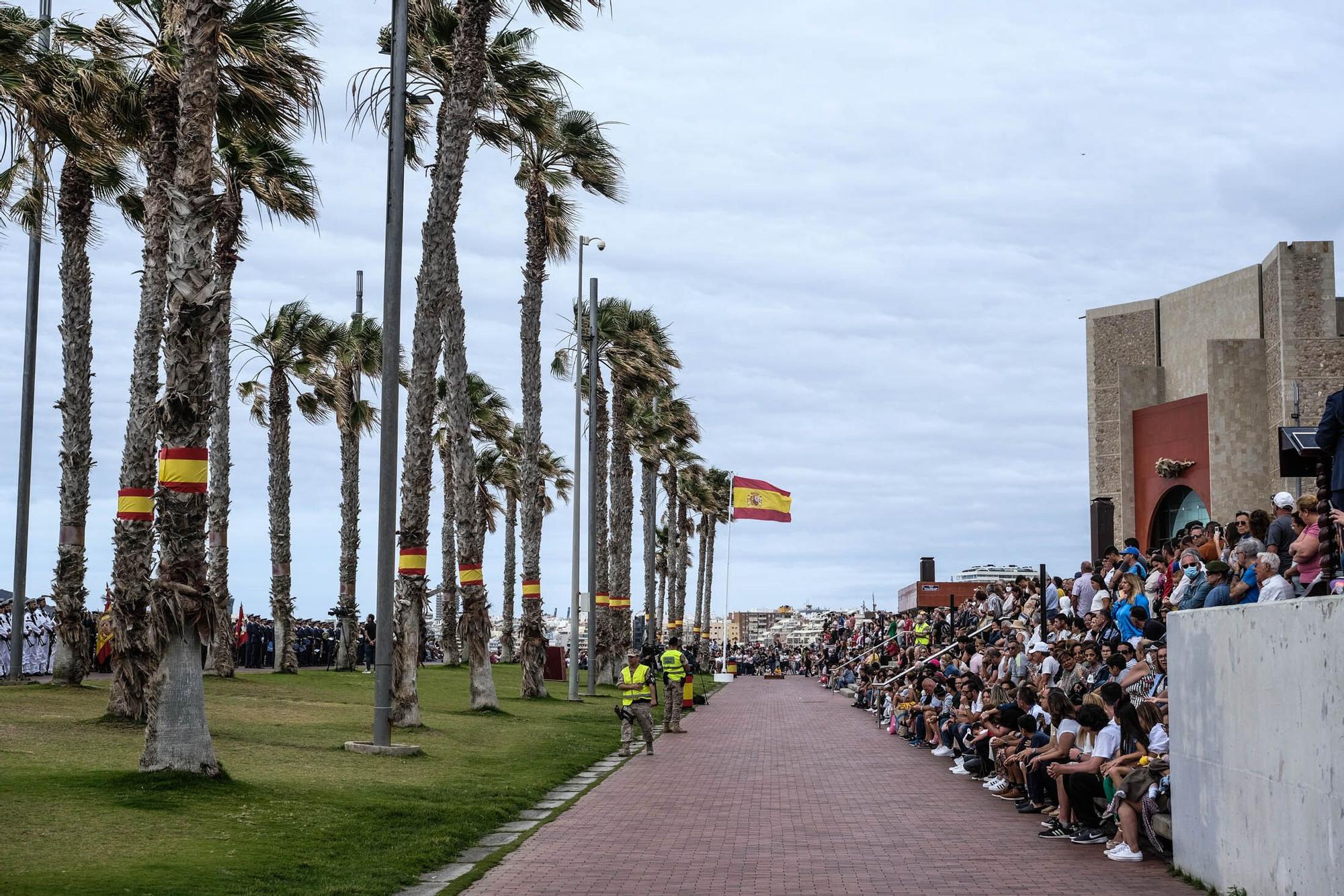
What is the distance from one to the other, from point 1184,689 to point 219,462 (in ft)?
87.3

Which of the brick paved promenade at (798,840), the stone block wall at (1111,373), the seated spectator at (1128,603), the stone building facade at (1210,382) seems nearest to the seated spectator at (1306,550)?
the brick paved promenade at (798,840)

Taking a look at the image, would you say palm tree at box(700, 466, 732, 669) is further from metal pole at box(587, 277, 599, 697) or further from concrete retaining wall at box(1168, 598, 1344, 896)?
concrete retaining wall at box(1168, 598, 1344, 896)

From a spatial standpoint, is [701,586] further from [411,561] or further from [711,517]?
[411,561]

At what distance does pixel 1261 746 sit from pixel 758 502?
5538 centimetres

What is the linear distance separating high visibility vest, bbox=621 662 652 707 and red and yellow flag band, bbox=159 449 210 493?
34.5ft

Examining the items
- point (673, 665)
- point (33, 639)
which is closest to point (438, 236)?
point (673, 665)

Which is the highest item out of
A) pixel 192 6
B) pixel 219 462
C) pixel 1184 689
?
pixel 192 6

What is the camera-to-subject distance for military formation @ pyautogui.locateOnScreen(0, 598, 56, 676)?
31406 mm

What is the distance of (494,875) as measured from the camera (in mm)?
10773

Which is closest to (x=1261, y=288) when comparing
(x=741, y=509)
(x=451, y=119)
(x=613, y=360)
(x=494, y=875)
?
(x=613, y=360)

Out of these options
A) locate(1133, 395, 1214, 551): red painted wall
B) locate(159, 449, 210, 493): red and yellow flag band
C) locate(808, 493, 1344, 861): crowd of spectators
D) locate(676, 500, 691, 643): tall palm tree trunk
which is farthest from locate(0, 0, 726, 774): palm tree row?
locate(676, 500, 691, 643): tall palm tree trunk

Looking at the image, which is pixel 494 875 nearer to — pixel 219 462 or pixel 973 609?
pixel 219 462

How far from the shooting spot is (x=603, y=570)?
161 feet

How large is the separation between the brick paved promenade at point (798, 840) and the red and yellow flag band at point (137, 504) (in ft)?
26.3
